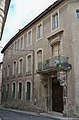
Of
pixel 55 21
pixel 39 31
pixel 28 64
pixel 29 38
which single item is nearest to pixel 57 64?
pixel 55 21

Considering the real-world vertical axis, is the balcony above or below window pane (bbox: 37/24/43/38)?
below

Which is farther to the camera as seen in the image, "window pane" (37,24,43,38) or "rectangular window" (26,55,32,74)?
"rectangular window" (26,55,32,74)

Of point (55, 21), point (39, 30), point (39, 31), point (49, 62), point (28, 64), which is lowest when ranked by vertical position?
point (49, 62)

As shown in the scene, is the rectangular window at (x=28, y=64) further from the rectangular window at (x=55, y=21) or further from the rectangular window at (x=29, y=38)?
the rectangular window at (x=55, y=21)

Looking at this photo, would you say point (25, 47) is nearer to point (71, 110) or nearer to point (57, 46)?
point (57, 46)

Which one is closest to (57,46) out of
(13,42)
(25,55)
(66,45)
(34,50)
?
(66,45)

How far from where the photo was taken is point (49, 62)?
56.6ft

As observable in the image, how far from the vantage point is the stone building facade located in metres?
15.8

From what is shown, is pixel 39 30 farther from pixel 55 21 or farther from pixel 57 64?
pixel 57 64

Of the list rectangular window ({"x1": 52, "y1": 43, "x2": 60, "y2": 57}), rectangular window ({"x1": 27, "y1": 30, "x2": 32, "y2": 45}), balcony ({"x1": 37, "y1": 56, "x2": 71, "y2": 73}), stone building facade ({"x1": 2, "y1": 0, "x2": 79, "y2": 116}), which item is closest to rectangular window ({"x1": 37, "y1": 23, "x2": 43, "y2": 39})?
stone building facade ({"x1": 2, "y1": 0, "x2": 79, "y2": 116})

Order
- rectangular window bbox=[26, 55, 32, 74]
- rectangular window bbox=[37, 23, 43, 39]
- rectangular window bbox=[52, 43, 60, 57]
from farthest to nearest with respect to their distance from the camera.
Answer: rectangular window bbox=[26, 55, 32, 74] < rectangular window bbox=[37, 23, 43, 39] < rectangular window bbox=[52, 43, 60, 57]

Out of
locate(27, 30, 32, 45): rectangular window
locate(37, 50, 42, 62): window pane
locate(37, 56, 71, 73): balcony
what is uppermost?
locate(27, 30, 32, 45): rectangular window

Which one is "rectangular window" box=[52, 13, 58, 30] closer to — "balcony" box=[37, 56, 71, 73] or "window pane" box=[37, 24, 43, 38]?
"window pane" box=[37, 24, 43, 38]

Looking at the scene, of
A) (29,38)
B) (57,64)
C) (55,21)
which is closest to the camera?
(57,64)
